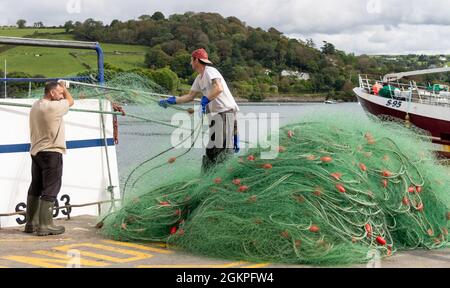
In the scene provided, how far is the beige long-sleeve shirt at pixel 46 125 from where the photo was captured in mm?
7109

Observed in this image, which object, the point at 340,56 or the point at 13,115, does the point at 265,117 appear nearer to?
the point at 13,115

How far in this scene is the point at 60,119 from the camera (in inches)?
283

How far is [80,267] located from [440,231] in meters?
3.76

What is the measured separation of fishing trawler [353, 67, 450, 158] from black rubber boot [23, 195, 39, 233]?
20.0m

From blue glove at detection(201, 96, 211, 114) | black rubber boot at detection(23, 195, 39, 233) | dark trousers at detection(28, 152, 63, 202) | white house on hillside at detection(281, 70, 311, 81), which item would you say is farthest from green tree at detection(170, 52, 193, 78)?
white house on hillside at detection(281, 70, 311, 81)

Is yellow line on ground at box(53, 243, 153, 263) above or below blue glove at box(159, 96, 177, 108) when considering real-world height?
below

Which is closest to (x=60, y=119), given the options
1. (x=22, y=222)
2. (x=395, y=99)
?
(x=22, y=222)

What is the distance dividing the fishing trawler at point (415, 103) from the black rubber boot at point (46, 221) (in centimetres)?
1993

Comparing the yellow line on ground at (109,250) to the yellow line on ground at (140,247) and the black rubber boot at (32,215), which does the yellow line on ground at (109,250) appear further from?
the black rubber boot at (32,215)

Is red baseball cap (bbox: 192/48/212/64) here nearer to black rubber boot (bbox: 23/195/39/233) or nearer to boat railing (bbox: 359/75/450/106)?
black rubber boot (bbox: 23/195/39/233)

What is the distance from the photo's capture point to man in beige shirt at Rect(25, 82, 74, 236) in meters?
7.13

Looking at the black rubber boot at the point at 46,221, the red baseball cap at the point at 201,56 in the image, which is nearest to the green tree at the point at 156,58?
the red baseball cap at the point at 201,56

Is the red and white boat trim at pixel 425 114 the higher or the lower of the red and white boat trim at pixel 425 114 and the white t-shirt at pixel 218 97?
the lower

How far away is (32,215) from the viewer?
740 cm
